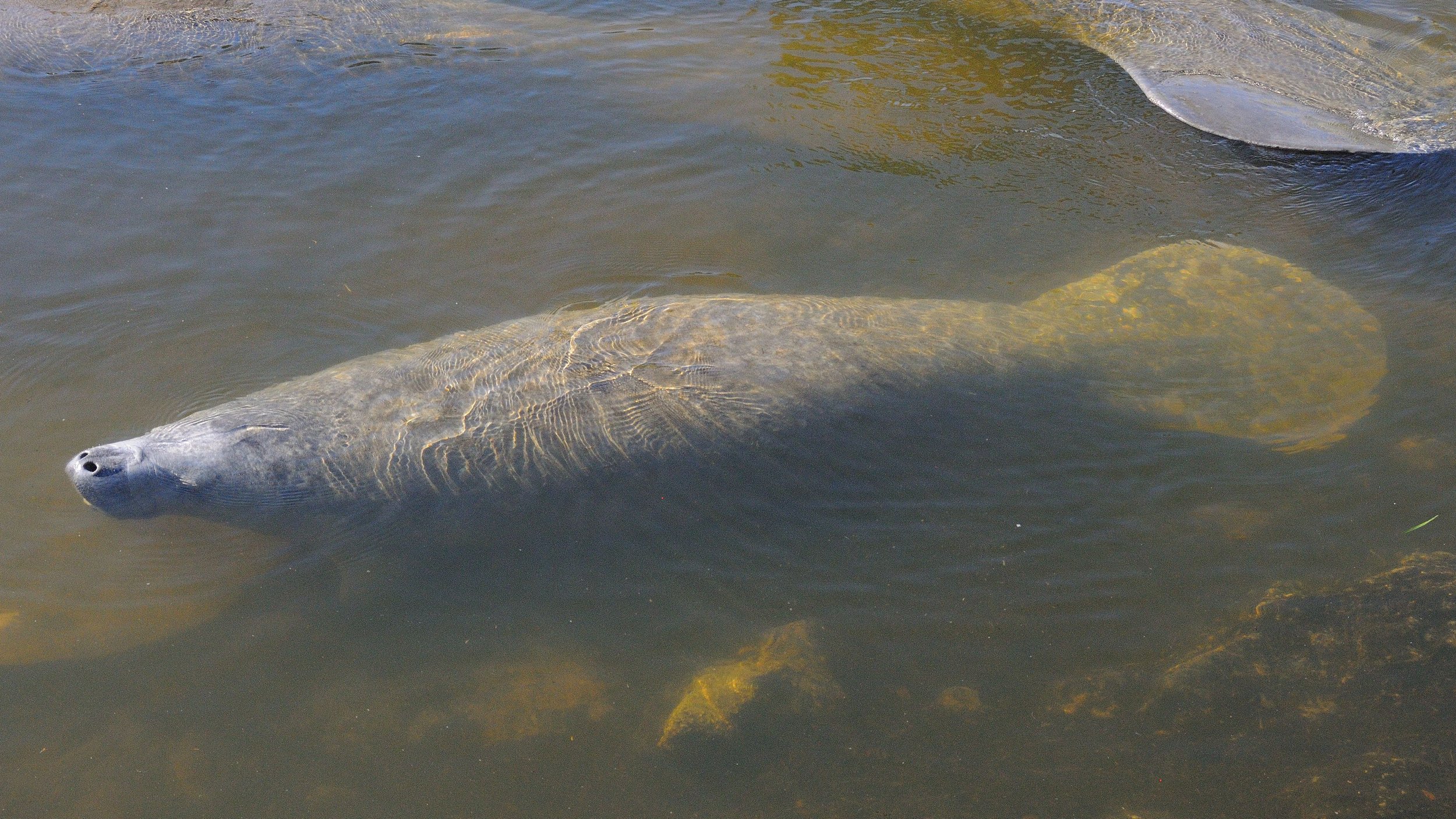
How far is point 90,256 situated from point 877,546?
5.55 meters

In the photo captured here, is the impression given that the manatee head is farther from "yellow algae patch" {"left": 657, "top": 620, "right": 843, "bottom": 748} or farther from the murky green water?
"yellow algae patch" {"left": 657, "top": 620, "right": 843, "bottom": 748}

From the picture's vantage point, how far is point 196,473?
13.3ft

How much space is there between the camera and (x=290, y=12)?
9.00 meters

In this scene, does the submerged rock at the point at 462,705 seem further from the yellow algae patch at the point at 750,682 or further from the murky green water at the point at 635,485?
the yellow algae patch at the point at 750,682

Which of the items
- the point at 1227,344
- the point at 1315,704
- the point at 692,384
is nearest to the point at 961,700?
the point at 1315,704

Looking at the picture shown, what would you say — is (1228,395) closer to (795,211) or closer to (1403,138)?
(795,211)

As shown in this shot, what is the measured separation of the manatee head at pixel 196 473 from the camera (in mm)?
3928

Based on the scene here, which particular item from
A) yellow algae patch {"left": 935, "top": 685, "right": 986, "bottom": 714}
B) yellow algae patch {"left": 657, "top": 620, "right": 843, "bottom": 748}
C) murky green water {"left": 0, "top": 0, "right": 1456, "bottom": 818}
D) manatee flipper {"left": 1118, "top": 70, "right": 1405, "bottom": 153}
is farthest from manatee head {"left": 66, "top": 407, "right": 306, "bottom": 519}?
manatee flipper {"left": 1118, "top": 70, "right": 1405, "bottom": 153}

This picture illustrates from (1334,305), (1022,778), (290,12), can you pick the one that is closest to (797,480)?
(1022,778)

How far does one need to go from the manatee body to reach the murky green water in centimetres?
22

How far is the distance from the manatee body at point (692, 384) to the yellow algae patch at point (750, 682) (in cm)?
100

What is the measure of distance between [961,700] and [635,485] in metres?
1.79

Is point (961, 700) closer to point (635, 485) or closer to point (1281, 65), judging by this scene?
point (635, 485)

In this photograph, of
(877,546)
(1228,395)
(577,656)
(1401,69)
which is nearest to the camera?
(577,656)
